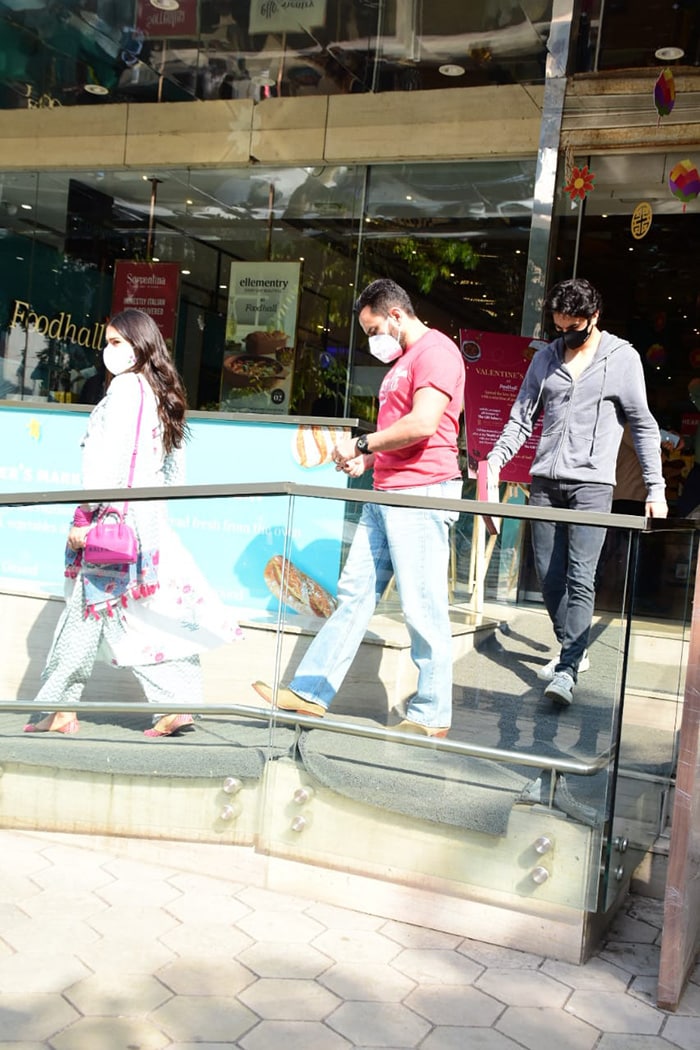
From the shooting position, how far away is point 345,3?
8.28m

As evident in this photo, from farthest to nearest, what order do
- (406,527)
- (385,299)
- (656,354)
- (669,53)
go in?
(656,354) < (669,53) < (385,299) < (406,527)

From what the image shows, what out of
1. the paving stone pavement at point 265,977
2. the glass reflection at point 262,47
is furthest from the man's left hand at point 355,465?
the glass reflection at point 262,47

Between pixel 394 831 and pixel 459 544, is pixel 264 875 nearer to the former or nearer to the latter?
pixel 394 831

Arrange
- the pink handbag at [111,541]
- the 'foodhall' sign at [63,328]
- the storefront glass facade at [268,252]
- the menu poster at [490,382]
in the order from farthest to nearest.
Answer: the 'foodhall' sign at [63,328] → the storefront glass facade at [268,252] → the menu poster at [490,382] → the pink handbag at [111,541]

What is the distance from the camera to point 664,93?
23.4 feet

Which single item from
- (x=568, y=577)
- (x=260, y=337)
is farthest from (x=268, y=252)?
(x=568, y=577)

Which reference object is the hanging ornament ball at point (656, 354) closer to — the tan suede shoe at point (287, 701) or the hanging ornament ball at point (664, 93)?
the hanging ornament ball at point (664, 93)

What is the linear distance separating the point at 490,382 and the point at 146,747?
3.92 meters

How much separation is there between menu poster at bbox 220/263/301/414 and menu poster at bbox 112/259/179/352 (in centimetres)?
67

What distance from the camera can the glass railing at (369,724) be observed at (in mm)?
3260

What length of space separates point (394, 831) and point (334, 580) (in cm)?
84

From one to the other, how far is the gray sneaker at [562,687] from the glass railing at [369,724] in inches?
1.0

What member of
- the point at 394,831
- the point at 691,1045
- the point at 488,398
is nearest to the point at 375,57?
the point at 488,398

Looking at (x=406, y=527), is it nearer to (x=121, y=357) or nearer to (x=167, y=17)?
(x=121, y=357)
